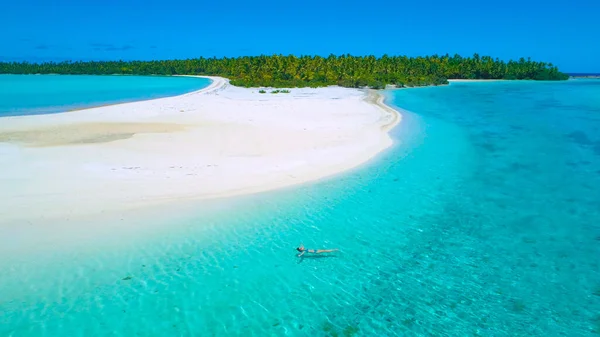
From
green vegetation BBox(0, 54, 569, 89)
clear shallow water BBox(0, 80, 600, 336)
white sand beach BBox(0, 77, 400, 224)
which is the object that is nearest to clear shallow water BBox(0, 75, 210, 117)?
white sand beach BBox(0, 77, 400, 224)

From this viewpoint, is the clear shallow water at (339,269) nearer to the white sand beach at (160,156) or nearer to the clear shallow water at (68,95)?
the white sand beach at (160,156)

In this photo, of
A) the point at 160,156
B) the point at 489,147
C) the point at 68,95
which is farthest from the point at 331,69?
the point at 160,156

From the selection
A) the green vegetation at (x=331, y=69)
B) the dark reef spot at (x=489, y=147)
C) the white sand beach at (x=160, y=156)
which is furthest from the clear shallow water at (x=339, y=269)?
the green vegetation at (x=331, y=69)

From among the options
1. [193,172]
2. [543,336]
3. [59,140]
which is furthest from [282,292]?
[59,140]

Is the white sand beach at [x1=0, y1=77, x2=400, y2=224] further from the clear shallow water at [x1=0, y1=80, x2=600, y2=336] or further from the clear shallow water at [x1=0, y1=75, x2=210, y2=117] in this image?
the clear shallow water at [x1=0, y1=75, x2=210, y2=117]

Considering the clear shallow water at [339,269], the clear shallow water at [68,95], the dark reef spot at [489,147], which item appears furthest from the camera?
the clear shallow water at [68,95]

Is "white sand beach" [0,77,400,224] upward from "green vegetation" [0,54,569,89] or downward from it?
downward

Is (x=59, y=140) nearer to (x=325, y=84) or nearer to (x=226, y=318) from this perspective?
(x=226, y=318)
